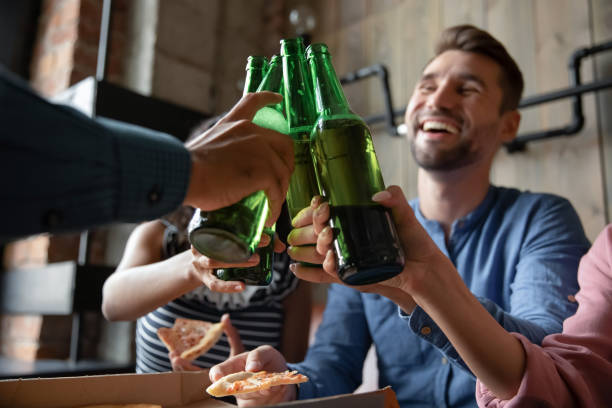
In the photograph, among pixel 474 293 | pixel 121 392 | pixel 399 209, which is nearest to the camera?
pixel 399 209

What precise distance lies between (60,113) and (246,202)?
0.18 meters

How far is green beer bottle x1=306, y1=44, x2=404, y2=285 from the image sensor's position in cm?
45

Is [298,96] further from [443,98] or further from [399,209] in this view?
[443,98]

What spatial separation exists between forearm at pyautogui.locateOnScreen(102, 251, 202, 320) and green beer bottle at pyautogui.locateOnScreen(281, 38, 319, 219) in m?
0.27

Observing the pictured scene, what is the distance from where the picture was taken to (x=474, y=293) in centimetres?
106

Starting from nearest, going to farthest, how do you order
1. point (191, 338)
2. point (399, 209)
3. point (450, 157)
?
point (399, 209), point (191, 338), point (450, 157)

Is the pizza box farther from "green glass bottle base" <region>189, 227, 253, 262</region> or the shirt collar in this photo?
the shirt collar

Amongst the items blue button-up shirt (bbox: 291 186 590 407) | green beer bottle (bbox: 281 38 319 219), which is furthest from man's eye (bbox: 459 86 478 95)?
green beer bottle (bbox: 281 38 319 219)

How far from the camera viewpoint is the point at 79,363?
1.82 m

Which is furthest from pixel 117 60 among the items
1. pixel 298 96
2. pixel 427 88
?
pixel 298 96

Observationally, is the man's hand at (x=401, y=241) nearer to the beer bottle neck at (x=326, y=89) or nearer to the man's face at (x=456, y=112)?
the beer bottle neck at (x=326, y=89)

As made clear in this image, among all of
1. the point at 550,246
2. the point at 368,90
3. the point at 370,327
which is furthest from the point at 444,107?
the point at 368,90

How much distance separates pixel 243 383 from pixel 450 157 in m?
0.80

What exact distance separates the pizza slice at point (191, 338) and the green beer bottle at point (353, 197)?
0.48 m
